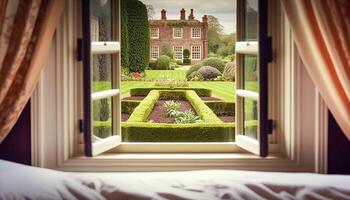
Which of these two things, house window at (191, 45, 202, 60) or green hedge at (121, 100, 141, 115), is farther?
house window at (191, 45, 202, 60)

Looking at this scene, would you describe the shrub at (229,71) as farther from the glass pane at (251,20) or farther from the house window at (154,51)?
the glass pane at (251,20)

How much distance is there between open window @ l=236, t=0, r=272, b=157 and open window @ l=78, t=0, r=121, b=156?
2.26 ft

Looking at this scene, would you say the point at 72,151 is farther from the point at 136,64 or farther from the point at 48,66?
the point at 136,64

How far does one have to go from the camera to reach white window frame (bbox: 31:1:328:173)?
9.51ft

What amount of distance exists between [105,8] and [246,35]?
79 cm

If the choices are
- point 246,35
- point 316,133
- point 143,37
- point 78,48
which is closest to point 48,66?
point 78,48

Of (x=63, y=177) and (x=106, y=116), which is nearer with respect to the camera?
(x=63, y=177)

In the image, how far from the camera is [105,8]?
3.15m

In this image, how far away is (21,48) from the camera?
2.71 metres

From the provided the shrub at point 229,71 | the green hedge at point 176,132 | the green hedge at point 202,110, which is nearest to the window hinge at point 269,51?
the green hedge at point 176,132

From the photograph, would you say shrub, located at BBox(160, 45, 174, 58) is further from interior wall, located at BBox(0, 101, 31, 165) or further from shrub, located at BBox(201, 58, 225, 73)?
interior wall, located at BBox(0, 101, 31, 165)

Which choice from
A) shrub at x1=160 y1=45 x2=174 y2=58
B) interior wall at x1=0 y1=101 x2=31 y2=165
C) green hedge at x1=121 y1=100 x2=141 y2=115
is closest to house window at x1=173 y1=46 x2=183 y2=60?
shrub at x1=160 y1=45 x2=174 y2=58

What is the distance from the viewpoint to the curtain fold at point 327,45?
2680 mm

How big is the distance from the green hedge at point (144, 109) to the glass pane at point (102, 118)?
6.07 metres
